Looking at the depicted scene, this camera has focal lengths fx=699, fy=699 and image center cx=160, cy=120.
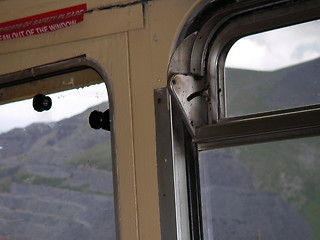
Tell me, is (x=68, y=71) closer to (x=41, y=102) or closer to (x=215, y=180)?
(x=41, y=102)

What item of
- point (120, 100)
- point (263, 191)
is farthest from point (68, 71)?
point (263, 191)

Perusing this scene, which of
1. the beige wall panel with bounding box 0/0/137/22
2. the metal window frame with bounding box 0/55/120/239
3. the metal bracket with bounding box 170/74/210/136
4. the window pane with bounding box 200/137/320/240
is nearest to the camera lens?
the window pane with bounding box 200/137/320/240

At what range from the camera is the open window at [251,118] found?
7.61 feet

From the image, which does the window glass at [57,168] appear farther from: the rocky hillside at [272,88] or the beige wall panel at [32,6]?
the rocky hillside at [272,88]

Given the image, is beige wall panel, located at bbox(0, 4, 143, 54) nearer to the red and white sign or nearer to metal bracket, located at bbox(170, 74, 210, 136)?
the red and white sign

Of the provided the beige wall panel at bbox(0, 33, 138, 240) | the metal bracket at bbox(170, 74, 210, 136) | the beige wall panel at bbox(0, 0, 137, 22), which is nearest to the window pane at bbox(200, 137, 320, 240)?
the metal bracket at bbox(170, 74, 210, 136)

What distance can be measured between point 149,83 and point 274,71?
0.46 meters

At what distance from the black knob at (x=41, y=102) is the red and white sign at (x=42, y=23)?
262 mm

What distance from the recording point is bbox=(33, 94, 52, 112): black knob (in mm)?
2930

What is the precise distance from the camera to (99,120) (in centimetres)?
279

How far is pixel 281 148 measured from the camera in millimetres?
2361

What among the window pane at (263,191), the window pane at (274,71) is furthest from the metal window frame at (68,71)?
the window pane at (274,71)

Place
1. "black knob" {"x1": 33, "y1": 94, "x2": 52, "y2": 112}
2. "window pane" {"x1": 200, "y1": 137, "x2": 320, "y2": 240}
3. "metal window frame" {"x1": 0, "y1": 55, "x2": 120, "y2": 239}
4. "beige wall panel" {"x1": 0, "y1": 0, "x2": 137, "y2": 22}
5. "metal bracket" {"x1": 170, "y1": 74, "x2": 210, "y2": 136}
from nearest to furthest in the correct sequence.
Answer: "window pane" {"x1": 200, "y1": 137, "x2": 320, "y2": 240}
"metal bracket" {"x1": 170, "y1": 74, "x2": 210, "y2": 136}
"metal window frame" {"x1": 0, "y1": 55, "x2": 120, "y2": 239}
"beige wall panel" {"x1": 0, "y1": 0, "x2": 137, "y2": 22}
"black knob" {"x1": 33, "y1": 94, "x2": 52, "y2": 112}

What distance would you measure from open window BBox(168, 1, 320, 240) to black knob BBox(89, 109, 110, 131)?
14.7 inches
